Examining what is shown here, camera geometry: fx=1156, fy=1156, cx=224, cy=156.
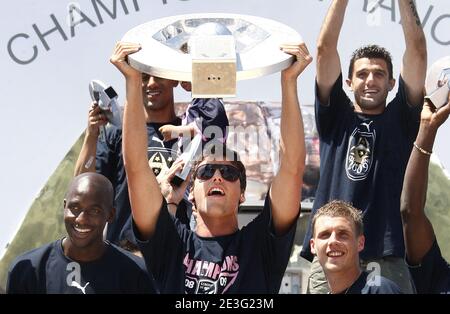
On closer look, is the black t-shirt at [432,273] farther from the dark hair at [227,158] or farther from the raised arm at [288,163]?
the dark hair at [227,158]

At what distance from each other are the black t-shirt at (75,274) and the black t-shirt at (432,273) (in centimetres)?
127

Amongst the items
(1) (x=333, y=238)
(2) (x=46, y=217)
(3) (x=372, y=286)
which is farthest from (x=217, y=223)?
(2) (x=46, y=217)

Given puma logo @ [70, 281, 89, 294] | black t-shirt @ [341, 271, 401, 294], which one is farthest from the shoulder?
puma logo @ [70, 281, 89, 294]

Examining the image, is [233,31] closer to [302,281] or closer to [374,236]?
[374,236]

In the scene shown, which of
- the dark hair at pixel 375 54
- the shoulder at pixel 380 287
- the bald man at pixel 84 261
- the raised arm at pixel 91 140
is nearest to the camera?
the shoulder at pixel 380 287

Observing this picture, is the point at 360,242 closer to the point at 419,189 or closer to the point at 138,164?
the point at 419,189

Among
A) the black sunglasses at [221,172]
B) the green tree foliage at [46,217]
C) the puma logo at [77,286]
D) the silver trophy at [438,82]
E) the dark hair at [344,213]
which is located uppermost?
the silver trophy at [438,82]

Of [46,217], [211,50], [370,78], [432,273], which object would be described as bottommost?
[46,217]

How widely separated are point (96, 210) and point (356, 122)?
4.34ft

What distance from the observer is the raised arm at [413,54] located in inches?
215

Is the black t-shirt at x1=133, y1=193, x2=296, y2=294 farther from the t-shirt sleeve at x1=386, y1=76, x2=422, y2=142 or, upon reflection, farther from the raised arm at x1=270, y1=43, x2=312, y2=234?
the t-shirt sleeve at x1=386, y1=76, x2=422, y2=142

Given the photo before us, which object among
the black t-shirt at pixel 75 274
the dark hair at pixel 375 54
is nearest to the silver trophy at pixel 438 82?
the dark hair at pixel 375 54

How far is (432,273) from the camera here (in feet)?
18.0

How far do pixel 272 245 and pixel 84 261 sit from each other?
0.85 metres
